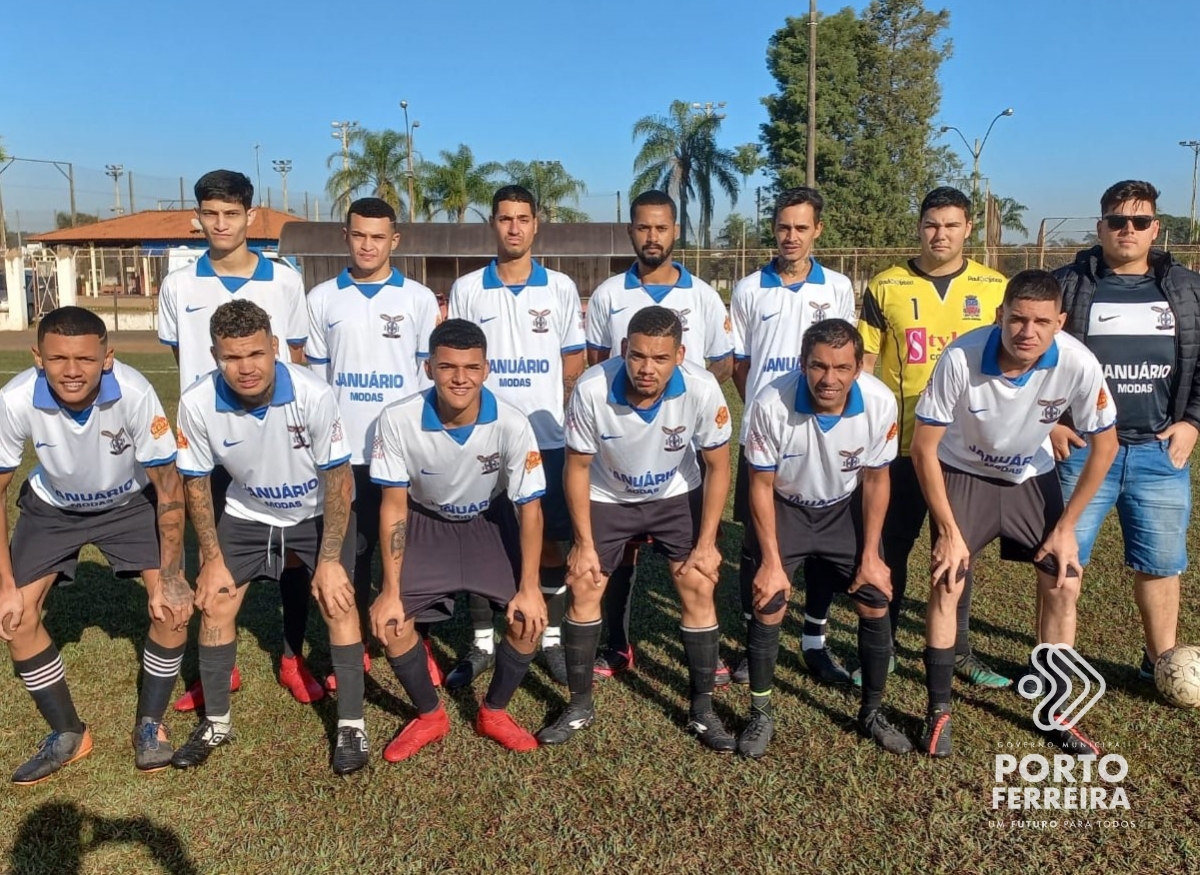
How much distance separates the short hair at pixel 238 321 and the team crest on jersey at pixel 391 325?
936 mm

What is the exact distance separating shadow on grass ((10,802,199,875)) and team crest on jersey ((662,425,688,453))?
92.7 inches

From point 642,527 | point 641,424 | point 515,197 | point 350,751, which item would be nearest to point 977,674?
point 642,527

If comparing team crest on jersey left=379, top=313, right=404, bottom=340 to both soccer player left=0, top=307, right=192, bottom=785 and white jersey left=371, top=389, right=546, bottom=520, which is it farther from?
soccer player left=0, top=307, right=192, bottom=785

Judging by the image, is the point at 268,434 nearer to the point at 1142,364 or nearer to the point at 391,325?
the point at 391,325

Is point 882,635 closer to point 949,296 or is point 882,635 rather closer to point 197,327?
point 949,296

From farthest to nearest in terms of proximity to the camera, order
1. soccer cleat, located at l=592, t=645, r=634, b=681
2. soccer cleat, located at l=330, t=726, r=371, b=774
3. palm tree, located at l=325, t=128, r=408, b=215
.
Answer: palm tree, located at l=325, t=128, r=408, b=215
soccer cleat, located at l=592, t=645, r=634, b=681
soccer cleat, located at l=330, t=726, r=371, b=774

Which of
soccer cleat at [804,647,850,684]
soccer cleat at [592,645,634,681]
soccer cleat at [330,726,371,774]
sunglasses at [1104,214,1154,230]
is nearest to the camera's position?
soccer cleat at [330,726,371,774]

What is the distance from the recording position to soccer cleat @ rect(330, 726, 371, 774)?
3709mm

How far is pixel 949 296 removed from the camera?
4.34 m

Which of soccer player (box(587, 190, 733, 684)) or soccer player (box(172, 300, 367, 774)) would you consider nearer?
soccer player (box(172, 300, 367, 774))

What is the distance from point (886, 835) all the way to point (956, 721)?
3.26ft

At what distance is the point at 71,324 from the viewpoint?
353cm

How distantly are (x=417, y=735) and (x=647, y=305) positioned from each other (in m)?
2.32

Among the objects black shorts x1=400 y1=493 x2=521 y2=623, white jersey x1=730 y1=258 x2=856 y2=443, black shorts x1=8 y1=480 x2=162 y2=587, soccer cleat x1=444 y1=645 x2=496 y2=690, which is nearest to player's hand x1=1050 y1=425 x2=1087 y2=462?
white jersey x1=730 y1=258 x2=856 y2=443
